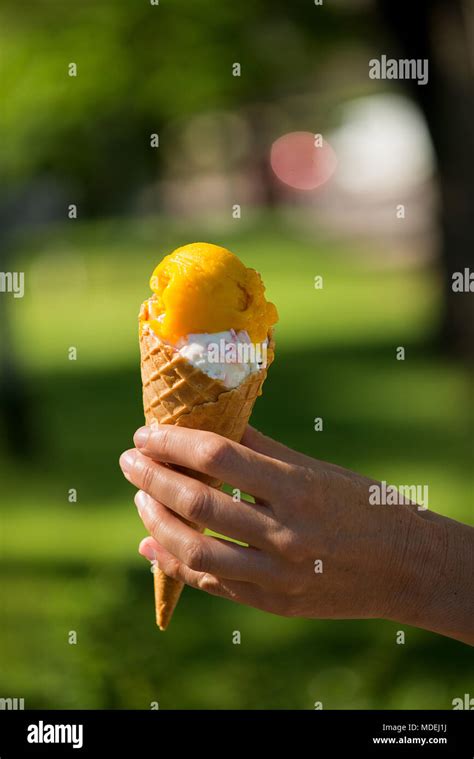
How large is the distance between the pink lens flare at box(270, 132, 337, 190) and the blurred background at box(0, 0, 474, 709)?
16.8m

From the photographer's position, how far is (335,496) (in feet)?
7.47

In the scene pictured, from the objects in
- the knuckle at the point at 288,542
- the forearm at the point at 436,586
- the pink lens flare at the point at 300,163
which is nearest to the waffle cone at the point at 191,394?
the knuckle at the point at 288,542

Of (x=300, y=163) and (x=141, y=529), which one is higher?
(x=300, y=163)

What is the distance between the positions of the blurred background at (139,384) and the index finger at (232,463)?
87.2 inches

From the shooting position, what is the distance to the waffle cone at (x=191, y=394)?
251cm

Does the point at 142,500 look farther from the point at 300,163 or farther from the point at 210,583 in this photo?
the point at 300,163

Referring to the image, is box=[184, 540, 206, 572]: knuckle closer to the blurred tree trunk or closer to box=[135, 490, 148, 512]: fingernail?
box=[135, 490, 148, 512]: fingernail

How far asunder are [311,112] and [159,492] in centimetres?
1412

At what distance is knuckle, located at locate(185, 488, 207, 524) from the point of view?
7.25ft

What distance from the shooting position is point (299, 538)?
7.24 ft

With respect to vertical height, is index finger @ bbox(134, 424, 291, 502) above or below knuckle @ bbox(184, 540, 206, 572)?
above

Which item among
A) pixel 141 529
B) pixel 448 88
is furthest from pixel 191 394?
pixel 448 88

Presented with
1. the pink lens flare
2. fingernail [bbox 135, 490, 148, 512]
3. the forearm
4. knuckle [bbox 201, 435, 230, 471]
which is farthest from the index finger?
the pink lens flare

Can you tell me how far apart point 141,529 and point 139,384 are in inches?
194
